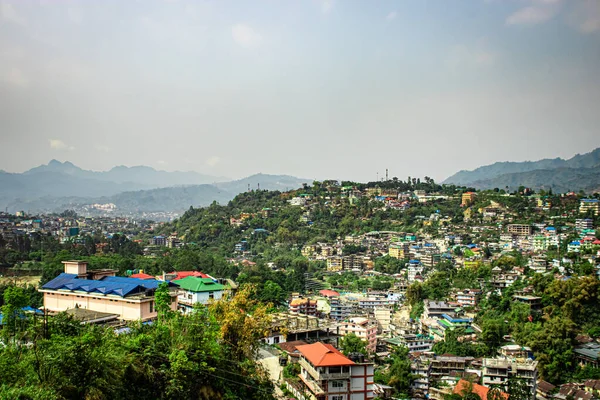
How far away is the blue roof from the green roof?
262 cm

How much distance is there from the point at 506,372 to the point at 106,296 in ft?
28.4

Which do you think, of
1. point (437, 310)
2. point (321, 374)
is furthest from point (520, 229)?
point (321, 374)

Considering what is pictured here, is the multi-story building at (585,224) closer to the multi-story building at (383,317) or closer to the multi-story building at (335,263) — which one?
the multi-story building at (335,263)

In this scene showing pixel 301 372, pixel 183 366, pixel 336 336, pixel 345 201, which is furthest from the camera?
pixel 345 201

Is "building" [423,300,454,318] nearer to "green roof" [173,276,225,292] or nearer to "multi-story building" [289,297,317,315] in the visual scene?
"multi-story building" [289,297,317,315]

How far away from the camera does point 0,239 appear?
25547 millimetres

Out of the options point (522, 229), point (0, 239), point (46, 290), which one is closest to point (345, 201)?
point (522, 229)

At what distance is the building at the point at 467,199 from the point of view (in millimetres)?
35641

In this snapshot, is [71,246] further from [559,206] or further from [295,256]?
[559,206]

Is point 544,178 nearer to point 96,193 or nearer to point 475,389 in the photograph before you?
point 475,389

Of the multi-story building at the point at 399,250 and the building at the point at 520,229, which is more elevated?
the building at the point at 520,229

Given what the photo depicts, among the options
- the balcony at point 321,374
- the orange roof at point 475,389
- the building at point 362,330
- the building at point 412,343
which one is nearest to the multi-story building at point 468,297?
the building at point 412,343

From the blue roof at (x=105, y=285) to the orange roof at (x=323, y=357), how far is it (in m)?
3.42

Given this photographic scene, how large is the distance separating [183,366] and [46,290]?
21.0 feet
